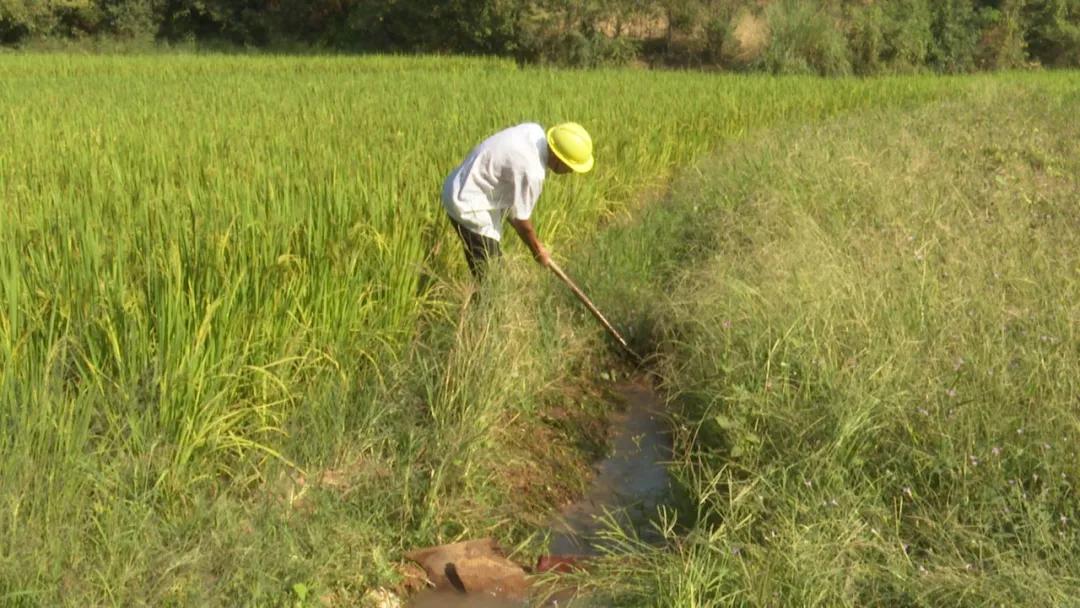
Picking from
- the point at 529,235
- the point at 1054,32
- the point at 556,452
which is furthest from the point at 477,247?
the point at 1054,32

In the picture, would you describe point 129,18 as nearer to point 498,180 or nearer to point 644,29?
point 644,29

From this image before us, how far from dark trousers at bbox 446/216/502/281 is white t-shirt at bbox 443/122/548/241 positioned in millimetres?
35

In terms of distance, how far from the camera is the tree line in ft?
74.6

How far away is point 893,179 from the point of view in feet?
21.0

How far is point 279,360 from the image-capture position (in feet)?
11.4

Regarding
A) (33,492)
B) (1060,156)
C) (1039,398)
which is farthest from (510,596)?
(1060,156)

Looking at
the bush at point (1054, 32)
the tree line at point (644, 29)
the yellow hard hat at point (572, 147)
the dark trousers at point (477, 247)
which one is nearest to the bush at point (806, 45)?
the tree line at point (644, 29)

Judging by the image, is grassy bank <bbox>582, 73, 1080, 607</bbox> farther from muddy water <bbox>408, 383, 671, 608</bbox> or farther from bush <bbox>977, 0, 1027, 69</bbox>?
bush <bbox>977, 0, 1027, 69</bbox>

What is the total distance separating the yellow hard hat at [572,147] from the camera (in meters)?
4.42

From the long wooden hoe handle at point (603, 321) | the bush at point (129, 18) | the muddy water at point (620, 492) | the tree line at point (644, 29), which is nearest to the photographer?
Result: the muddy water at point (620, 492)

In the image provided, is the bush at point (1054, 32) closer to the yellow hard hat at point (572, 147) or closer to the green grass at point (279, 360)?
the green grass at point (279, 360)

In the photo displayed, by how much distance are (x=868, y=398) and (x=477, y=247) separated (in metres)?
1.98

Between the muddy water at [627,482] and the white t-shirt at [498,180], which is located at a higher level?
the white t-shirt at [498,180]

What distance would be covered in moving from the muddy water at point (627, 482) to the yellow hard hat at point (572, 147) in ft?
4.01
